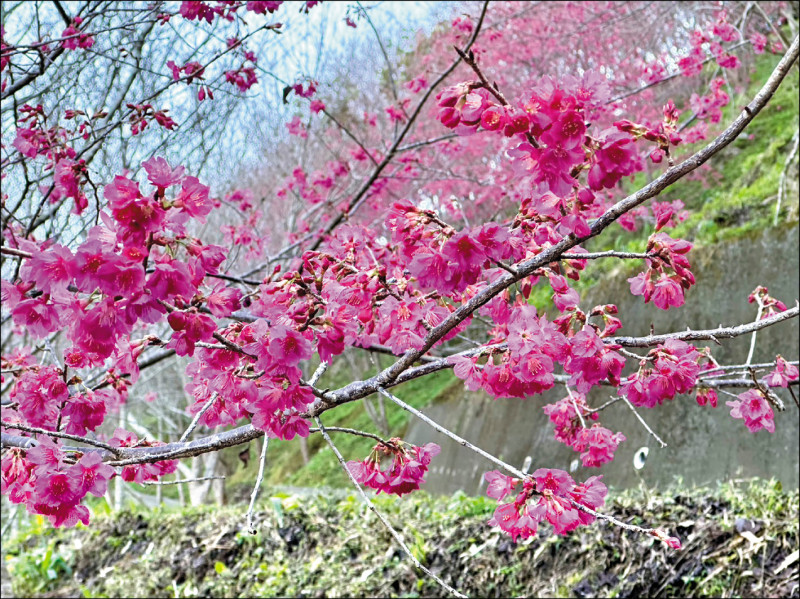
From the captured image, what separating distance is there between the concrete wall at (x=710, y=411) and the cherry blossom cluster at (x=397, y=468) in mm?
2719

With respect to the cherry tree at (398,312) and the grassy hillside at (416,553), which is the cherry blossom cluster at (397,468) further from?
the grassy hillside at (416,553)

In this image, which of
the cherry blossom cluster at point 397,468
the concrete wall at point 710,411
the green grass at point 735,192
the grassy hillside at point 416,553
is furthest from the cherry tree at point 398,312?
the green grass at point 735,192

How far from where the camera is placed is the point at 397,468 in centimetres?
164

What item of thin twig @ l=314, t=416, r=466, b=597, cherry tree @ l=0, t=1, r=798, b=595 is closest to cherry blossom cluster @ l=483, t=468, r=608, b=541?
cherry tree @ l=0, t=1, r=798, b=595

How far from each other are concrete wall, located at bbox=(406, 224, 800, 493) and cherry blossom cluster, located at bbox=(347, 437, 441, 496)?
2.72 m

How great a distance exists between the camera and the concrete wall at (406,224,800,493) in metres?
4.16

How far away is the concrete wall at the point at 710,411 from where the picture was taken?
4.16 m

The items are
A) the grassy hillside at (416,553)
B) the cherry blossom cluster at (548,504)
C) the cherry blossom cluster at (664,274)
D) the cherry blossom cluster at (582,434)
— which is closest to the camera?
the cherry blossom cluster at (548,504)

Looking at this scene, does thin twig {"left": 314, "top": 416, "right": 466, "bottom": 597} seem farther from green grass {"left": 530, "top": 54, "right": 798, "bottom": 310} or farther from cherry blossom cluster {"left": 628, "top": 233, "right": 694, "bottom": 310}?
green grass {"left": 530, "top": 54, "right": 798, "bottom": 310}

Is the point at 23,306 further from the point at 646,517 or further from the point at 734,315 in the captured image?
the point at 734,315

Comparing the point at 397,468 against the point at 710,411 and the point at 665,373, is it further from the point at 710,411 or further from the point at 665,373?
the point at 710,411

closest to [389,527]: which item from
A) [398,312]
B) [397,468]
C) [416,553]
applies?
[397,468]

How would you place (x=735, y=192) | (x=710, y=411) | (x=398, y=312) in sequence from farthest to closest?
(x=735, y=192)
(x=710, y=411)
(x=398, y=312)

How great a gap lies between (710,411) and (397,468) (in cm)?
361
